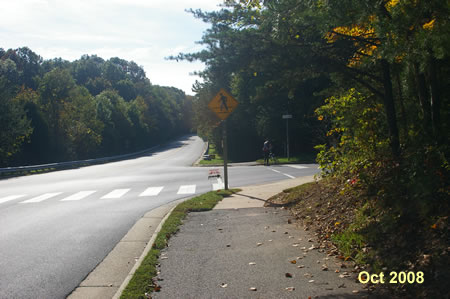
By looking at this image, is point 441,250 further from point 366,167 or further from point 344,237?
point 366,167

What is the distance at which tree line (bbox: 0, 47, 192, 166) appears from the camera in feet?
154

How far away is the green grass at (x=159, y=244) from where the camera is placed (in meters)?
5.80

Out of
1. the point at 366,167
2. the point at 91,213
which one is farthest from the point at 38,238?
the point at 366,167

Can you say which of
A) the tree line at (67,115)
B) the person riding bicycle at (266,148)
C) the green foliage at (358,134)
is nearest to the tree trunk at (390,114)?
the green foliage at (358,134)

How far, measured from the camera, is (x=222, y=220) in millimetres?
10953

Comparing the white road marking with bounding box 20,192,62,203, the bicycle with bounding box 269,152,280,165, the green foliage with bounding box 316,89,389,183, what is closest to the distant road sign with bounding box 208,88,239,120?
the green foliage with bounding box 316,89,389,183

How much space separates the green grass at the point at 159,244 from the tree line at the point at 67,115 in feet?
116

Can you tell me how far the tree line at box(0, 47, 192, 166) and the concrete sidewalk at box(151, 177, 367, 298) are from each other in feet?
130

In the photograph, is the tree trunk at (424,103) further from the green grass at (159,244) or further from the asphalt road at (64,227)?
the asphalt road at (64,227)

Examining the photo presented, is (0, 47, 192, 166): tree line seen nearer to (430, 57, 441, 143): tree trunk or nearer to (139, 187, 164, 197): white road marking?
(139, 187, 164, 197): white road marking

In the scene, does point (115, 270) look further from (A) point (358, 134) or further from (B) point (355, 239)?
(A) point (358, 134)

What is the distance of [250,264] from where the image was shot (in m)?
6.88

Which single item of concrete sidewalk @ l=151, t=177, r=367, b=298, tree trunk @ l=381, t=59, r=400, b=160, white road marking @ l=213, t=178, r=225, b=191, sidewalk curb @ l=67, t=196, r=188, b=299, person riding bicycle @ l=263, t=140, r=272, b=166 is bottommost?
sidewalk curb @ l=67, t=196, r=188, b=299

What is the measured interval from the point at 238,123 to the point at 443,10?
47819 millimetres
